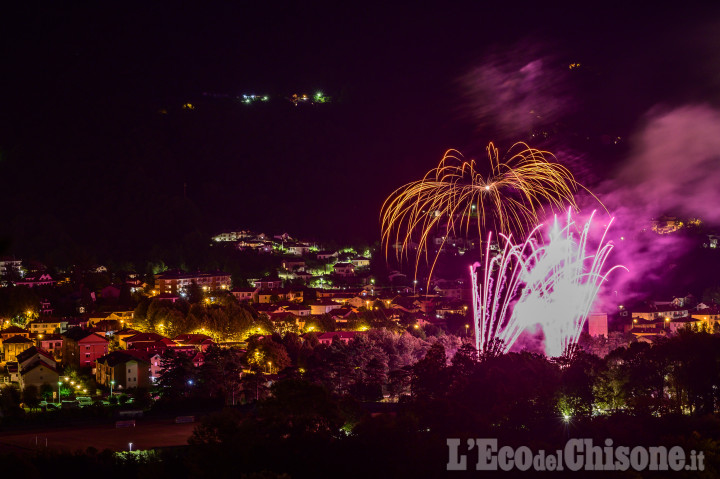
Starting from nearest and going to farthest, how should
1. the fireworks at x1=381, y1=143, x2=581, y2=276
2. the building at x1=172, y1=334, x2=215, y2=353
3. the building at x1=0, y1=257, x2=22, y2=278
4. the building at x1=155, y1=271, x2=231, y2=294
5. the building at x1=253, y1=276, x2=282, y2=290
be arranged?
the fireworks at x1=381, y1=143, x2=581, y2=276 → the building at x1=172, y1=334, x2=215, y2=353 → the building at x1=0, y1=257, x2=22, y2=278 → the building at x1=155, y1=271, x2=231, y2=294 → the building at x1=253, y1=276, x2=282, y2=290

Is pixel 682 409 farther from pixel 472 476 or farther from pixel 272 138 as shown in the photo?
pixel 272 138

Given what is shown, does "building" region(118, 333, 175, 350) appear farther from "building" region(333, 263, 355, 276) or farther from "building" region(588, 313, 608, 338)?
"building" region(333, 263, 355, 276)

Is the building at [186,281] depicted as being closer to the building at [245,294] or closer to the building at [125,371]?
the building at [245,294]

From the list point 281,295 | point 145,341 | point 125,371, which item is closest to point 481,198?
point 145,341

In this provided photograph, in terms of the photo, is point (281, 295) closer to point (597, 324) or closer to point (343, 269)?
point (343, 269)

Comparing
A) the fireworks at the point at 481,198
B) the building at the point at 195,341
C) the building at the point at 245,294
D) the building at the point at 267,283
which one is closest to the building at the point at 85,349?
the building at the point at 195,341

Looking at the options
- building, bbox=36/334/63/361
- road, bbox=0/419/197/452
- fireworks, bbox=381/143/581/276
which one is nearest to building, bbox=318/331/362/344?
fireworks, bbox=381/143/581/276
